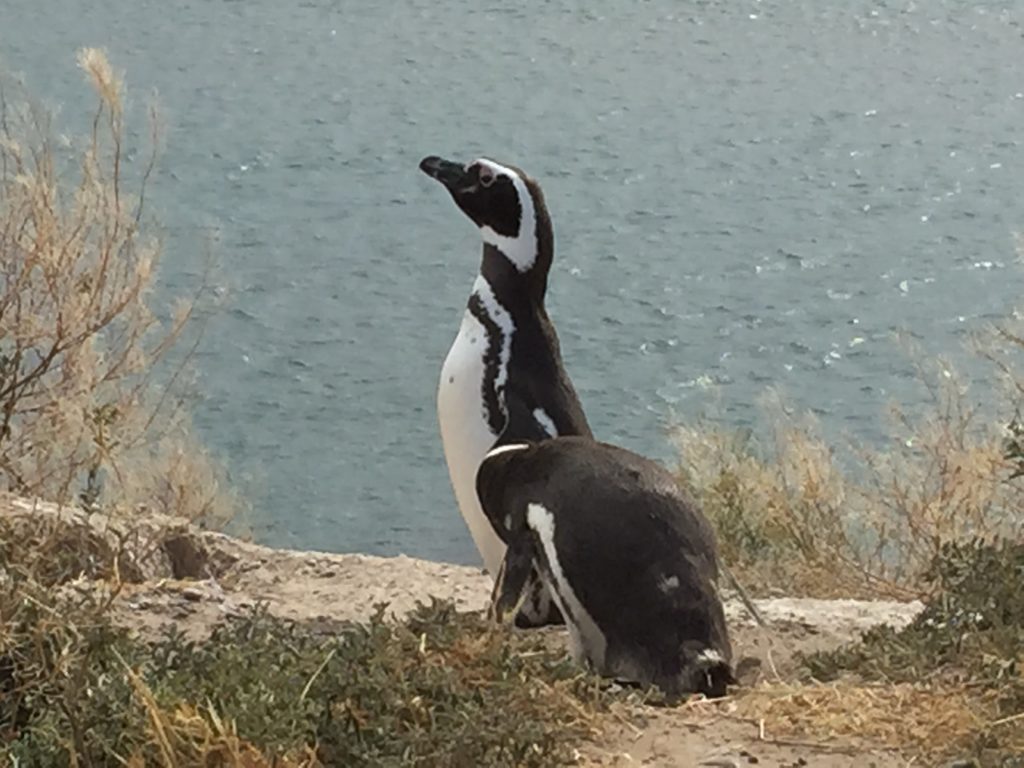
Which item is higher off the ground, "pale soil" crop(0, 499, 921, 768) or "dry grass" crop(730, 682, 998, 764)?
"dry grass" crop(730, 682, 998, 764)

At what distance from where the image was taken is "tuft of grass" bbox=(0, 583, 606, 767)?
8.25 ft

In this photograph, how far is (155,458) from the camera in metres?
7.49

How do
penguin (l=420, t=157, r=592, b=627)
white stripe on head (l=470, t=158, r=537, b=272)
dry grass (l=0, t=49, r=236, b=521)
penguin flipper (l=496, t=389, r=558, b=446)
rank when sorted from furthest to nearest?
dry grass (l=0, t=49, r=236, b=521)
white stripe on head (l=470, t=158, r=537, b=272)
penguin (l=420, t=157, r=592, b=627)
penguin flipper (l=496, t=389, r=558, b=446)

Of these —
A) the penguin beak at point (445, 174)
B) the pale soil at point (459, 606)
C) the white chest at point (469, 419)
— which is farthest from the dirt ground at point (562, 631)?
the penguin beak at point (445, 174)

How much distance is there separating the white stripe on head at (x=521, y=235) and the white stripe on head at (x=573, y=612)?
1.48m

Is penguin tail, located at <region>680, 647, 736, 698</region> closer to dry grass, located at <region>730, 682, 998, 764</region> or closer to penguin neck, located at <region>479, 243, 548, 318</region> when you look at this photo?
dry grass, located at <region>730, 682, 998, 764</region>

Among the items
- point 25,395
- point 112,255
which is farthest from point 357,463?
point 25,395

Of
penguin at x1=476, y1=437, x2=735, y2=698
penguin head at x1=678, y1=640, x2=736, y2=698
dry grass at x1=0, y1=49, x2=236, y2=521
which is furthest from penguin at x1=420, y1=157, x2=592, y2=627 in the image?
penguin head at x1=678, y1=640, x2=736, y2=698

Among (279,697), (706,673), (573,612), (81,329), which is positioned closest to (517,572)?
(573,612)

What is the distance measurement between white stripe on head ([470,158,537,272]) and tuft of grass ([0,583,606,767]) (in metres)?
2.31

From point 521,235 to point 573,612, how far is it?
173cm

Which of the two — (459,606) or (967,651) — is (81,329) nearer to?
(459,606)

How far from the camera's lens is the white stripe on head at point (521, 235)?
5.21 meters

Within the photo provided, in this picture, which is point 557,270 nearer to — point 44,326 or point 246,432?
point 246,432
